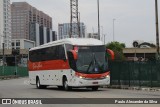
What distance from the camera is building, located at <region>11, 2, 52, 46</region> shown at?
460ft

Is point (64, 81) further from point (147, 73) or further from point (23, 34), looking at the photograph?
point (23, 34)

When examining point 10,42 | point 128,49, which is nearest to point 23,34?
point 10,42

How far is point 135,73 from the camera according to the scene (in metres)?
33.0

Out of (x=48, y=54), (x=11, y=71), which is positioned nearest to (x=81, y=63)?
(x=48, y=54)

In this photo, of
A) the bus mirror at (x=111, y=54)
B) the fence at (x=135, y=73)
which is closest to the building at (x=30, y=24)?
the fence at (x=135, y=73)

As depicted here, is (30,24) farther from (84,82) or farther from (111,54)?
(84,82)

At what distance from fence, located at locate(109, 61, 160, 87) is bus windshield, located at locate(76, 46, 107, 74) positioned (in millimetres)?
3989

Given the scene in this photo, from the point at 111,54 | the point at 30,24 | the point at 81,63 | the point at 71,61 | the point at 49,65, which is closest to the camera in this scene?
the point at 81,63

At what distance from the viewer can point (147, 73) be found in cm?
3181

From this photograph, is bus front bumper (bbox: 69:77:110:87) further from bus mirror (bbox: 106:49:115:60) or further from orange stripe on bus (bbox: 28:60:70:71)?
bus mirror (bbox: 106:49:115:60)

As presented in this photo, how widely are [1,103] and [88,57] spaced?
429 inches

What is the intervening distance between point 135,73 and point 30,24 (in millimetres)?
108979

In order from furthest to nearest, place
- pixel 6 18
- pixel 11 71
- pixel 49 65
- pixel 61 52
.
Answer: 1. pixel 6 18
2. pixel 11 71
3. pixel 49 65
4. pixel 61 52

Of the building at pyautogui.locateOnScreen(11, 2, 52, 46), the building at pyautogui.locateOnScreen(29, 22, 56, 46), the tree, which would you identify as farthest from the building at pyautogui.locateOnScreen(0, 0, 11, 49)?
the tree
